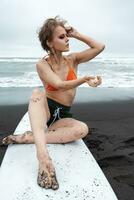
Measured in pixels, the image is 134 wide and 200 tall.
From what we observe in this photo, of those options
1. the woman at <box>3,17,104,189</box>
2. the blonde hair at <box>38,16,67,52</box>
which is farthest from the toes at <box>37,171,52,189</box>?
the blonde hair at <box>38,16,67,52</box>

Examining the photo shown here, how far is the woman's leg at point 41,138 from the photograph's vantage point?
10.7 ft

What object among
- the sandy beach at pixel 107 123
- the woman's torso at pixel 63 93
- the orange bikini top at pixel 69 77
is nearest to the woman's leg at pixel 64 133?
the woman's torso at pixel 63 93

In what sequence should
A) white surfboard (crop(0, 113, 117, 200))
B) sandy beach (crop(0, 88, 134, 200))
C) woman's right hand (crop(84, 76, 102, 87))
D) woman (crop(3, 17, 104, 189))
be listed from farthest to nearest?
sandy beach (crop(0, 88, 134, 200))
woman (crop(3, 17, 104, 189))
woman's right hand (crop(84, 76, 102, 87))
white surfboard (crop(0, 113, 117, 200))

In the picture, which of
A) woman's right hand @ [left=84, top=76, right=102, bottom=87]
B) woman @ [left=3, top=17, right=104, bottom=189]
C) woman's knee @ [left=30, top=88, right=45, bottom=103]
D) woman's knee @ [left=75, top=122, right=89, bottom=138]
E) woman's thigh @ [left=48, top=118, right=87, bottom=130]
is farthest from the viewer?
woman's thigh @ [left=48, top=118, right=87, bottom=130]

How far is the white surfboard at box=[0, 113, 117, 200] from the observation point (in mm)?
3170

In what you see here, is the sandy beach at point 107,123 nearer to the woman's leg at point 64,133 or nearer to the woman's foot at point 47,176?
the woman's leg at point 64,133

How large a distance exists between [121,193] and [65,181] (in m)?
0.81

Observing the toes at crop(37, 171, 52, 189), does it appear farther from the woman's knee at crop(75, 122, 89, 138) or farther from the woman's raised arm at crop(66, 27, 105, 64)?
the woman's raised arm at crop(66, 27, 105, 64)

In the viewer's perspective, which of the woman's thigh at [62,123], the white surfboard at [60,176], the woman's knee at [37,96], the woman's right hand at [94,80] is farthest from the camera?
the woman's thigh at [62,123]

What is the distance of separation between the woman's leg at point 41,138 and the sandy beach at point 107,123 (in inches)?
34.6

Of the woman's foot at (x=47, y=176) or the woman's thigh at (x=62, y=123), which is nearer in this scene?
the woman's foot at (x=47, y=176)

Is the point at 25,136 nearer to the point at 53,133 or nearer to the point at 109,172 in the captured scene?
the point at 53,133

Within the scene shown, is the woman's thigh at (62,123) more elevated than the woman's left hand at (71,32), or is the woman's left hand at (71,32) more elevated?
the woman's left hand at (71,32)

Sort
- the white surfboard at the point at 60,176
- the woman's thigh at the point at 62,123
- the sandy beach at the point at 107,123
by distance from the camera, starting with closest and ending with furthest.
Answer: the white surfboard at the point at 60,176
the woman's thigh at the point at 62,123
the sandy beach at the point at 107,123
